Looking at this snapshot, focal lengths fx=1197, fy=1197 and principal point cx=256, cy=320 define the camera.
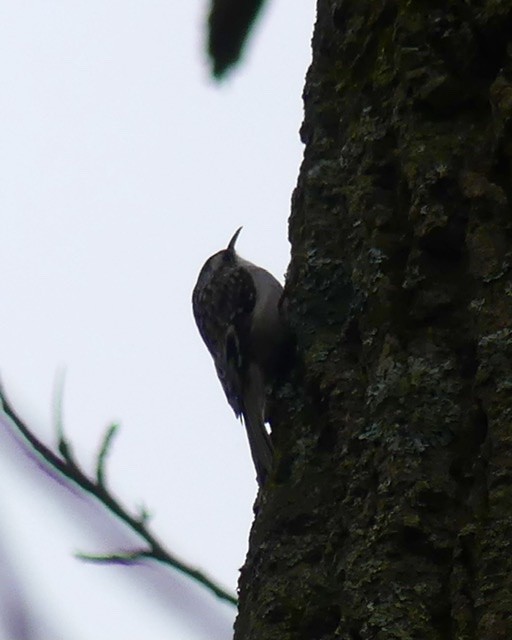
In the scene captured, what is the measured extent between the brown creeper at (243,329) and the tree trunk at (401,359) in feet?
1.94

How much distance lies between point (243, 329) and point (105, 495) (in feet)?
5.82

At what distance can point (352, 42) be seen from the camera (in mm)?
1999

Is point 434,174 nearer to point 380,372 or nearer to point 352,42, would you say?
point 380,372

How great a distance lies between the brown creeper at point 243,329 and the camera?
8.77 ft

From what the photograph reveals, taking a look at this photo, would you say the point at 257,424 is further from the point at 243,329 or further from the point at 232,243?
the point at 232,243

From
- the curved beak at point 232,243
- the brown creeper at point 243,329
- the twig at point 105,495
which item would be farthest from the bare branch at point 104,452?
the curved beak at point 232,243

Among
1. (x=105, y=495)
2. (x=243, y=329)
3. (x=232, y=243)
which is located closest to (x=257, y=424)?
(x=243, y=329)

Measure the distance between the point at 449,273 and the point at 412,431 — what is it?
0.24m

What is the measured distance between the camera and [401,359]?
5.14ft

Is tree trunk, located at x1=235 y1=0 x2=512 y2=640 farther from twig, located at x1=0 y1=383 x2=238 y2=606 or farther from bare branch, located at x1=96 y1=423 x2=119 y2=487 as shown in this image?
bare branch, located at x1=96 y1=423 x2=119 y2=487

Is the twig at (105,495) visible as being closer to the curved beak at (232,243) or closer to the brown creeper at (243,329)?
the brown creeper at (243,329)

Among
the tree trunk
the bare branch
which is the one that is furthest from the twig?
the tree trunk

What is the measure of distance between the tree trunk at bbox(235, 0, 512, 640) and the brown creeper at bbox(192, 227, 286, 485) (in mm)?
591

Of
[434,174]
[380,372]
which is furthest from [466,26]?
[380,372]
